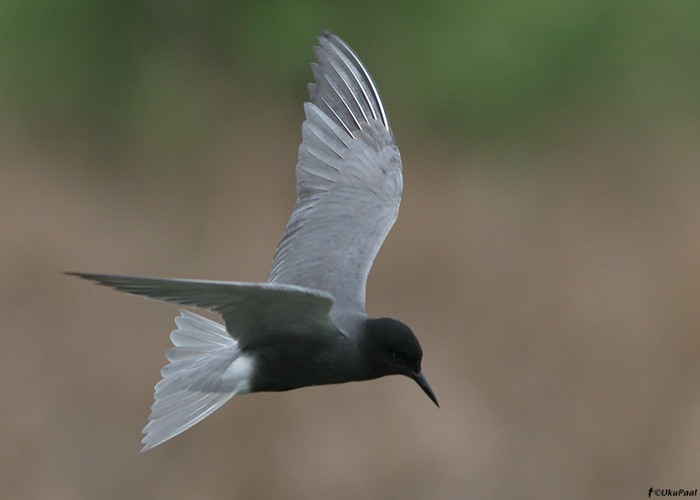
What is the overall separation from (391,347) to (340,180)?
3.72 ft

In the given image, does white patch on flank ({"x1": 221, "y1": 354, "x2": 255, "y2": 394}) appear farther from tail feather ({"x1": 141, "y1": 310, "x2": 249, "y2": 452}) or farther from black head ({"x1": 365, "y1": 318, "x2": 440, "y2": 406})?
black head ({"x1": 365, "y1": 318, "x2": 440, "y2": 406})

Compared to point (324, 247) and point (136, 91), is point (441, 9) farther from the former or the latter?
point (324, 247)

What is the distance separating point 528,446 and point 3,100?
556 centimetres

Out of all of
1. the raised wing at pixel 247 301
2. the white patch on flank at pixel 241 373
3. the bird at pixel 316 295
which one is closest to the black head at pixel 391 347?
the bird at pixel 316 295

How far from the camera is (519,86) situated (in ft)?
29.3

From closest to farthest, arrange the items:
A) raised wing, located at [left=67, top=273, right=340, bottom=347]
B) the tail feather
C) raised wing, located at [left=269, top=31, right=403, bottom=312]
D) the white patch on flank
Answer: raised wing, located at [left=67, top=273, right=340, bottom=347]
the white patch on flank
the tail feather
raised wing, located at [left=269, top=31, right=403, bottom=312]

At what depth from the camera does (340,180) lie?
446 cm

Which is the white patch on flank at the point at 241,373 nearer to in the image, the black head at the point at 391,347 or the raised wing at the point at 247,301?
the raised wing at the point at 247,301

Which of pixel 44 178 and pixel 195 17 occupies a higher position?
pixel 195 17

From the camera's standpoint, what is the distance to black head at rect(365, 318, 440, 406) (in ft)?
11.6

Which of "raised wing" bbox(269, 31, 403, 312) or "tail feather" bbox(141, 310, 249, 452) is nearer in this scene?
"tail feather" bbox(141, 310, 249, 452)

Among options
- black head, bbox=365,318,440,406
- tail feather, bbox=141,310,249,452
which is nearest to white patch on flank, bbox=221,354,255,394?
tail feather, bbox=141,310,249,452

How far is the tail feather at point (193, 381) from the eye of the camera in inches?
148

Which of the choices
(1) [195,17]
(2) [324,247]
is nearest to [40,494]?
(1) [195,17]
